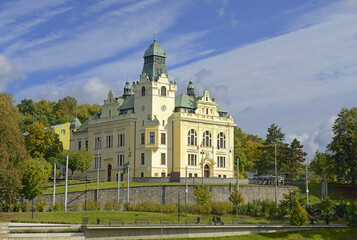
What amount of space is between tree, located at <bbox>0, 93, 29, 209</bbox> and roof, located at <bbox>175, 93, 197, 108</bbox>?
38.2 metres

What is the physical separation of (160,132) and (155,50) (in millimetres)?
13490

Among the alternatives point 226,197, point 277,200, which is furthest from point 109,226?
point 277,200

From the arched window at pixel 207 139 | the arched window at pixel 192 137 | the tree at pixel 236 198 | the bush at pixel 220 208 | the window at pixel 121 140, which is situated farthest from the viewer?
the arched window at pixel 207 139

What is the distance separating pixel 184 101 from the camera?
98.4 metres

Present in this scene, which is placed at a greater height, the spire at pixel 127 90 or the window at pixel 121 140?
the spire at pixel 127 90

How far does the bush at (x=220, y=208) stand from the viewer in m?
75.8

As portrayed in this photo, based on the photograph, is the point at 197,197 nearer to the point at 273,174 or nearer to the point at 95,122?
the point at 273,174

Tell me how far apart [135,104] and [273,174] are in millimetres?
24879

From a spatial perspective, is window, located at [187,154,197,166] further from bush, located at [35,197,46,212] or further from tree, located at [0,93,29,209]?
tree, located at [0,93,29,209]

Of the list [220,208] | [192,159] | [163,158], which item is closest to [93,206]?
[220,208]

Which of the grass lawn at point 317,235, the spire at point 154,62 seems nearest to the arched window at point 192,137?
the spire at point 154,62

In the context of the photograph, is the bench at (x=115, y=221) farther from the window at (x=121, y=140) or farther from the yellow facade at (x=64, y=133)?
the yellow facade at (x=64, y=133)

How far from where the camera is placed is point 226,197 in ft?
270

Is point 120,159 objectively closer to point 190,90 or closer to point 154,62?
point 154,62
